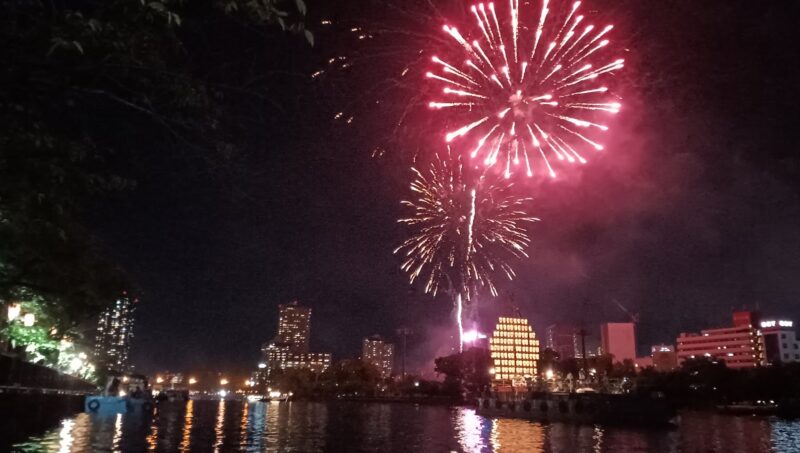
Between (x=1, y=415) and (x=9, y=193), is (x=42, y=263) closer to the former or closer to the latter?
(x=1, y=415)

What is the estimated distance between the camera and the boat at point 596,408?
1754 inches

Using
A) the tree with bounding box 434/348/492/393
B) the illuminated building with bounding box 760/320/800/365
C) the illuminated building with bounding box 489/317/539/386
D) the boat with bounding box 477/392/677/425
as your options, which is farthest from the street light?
the illuminated building with bounding box 760/320/800/365

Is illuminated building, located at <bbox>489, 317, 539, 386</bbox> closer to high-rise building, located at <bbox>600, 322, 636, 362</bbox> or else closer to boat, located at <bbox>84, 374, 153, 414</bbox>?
high-rise building, located at <bbox>600, 322, 636, 362</bbox>

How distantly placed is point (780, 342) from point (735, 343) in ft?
38.1

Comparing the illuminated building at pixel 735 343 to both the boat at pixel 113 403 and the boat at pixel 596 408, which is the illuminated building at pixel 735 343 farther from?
the boat at pixel 113 403

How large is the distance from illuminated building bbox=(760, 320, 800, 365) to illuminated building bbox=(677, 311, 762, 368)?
6.04 ft

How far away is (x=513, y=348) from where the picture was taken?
145 metres

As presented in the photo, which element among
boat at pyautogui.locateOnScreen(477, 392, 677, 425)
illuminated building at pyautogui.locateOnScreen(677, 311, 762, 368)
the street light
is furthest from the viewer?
illuminated building at pyautogui.locateOnScreen(677, 311, 762, 368)

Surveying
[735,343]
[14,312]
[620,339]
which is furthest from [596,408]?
[735,343]

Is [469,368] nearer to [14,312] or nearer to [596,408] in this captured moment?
[596,408]

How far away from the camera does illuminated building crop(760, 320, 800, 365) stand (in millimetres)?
154625

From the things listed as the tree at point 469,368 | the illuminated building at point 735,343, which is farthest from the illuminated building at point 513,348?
the illuminated building at point 735,343

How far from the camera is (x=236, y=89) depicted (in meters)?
6.79

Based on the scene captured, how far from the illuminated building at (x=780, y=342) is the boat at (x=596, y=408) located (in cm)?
12889
